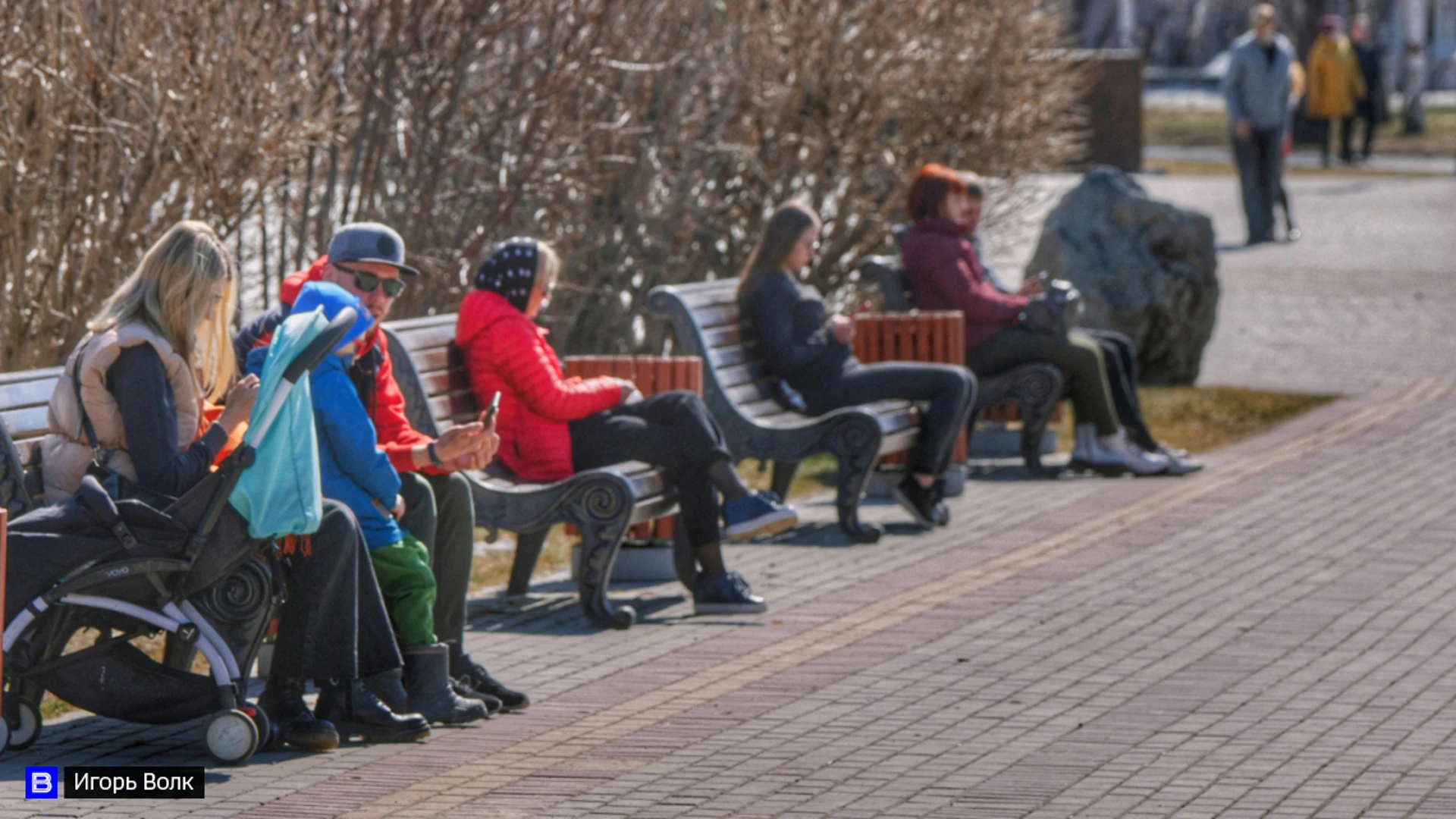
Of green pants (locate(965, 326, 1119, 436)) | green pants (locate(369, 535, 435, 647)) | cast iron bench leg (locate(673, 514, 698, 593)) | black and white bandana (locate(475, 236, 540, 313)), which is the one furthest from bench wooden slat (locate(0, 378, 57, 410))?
green pants (locate(965, 326, 1119, 436))

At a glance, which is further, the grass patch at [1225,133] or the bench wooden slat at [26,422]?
the grass patch at [1225,133]

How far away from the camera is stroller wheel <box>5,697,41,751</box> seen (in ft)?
19.6

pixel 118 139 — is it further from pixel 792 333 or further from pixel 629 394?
pixel 792 333

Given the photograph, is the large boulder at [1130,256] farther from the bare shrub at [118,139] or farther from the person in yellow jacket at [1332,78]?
the person in yellow jacket at [1332,78]

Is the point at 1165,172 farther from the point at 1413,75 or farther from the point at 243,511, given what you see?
the point at 243,511

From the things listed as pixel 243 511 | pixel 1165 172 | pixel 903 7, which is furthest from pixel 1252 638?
pixel 1165 172

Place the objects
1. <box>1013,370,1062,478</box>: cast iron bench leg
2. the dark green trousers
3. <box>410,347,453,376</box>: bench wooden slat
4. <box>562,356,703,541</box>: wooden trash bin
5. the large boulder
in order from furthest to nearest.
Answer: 1. the large boulder
2. <box>1013,370,1062,478</box>: cast iron bench leg
3. <box>562,356,703,541</box>: wooden trash bin
4. <box>410,347,453,376</box>: bench wooden slat
5. the dark green trousers

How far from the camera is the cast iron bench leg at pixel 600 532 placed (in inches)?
302

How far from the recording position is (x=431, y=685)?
6383 millimetres

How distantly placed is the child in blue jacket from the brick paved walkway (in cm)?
14

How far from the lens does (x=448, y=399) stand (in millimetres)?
7879

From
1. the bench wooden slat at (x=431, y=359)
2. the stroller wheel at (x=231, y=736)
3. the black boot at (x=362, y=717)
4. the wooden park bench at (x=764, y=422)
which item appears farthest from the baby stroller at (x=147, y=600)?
the wooden park bench at (x=764, y=422)

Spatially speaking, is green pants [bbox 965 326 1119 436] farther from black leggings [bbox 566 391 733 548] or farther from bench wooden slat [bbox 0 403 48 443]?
bench wooden slat [bbox 0 403 48 443]

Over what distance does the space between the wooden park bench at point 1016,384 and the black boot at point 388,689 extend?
506 cm
